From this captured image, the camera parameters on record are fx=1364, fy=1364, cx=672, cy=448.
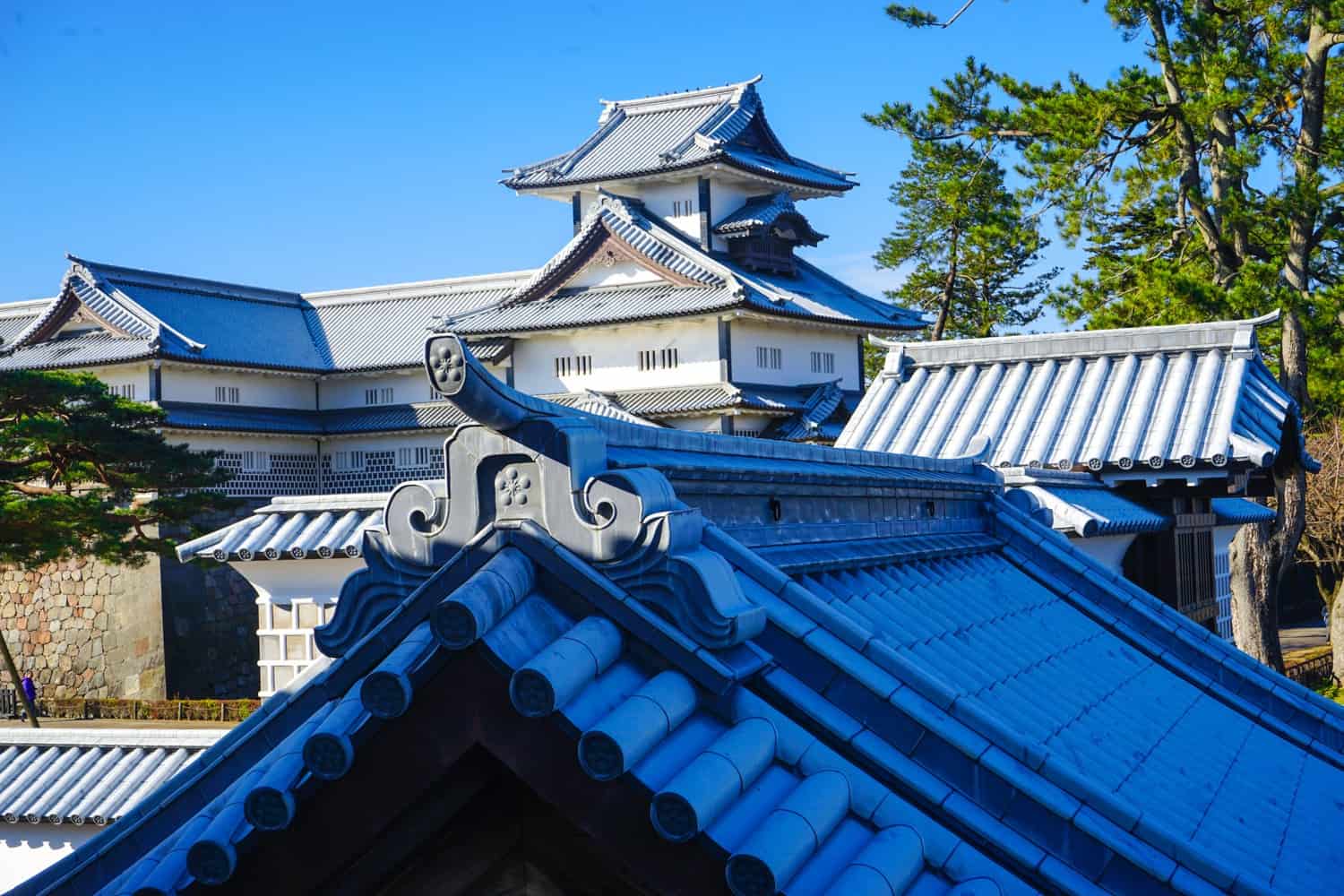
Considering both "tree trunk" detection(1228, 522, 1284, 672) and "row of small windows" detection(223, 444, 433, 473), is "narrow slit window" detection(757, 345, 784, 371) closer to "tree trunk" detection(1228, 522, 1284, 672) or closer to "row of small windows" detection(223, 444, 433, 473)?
"row of small windows" detection(223, 444, 433, 473)

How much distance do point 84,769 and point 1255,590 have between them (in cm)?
1763

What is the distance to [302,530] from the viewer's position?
36.1ft

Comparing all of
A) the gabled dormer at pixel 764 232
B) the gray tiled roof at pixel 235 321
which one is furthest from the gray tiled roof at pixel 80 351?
the gabled dormer at pixel 764 232

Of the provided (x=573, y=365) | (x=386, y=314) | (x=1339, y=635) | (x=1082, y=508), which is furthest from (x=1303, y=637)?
(x=1082, y=508)

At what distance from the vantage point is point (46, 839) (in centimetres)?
1022

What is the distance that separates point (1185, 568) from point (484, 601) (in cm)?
1163

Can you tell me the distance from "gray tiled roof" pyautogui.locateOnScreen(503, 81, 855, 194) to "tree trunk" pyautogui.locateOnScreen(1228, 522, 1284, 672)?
646 inches

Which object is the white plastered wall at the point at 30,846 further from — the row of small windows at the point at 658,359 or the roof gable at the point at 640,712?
the row of small windows at the point at 658,359

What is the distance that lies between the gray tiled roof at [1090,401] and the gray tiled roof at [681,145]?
20384 mm

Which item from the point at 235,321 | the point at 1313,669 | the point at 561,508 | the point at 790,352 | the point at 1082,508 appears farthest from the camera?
the point at 235,321

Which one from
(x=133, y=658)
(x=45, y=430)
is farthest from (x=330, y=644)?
(x=133, y=658)

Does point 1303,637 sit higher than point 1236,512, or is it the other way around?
point 1236,512

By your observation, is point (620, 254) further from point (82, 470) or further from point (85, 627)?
point (85, 627)

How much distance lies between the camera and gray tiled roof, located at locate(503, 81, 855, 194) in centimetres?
3381
